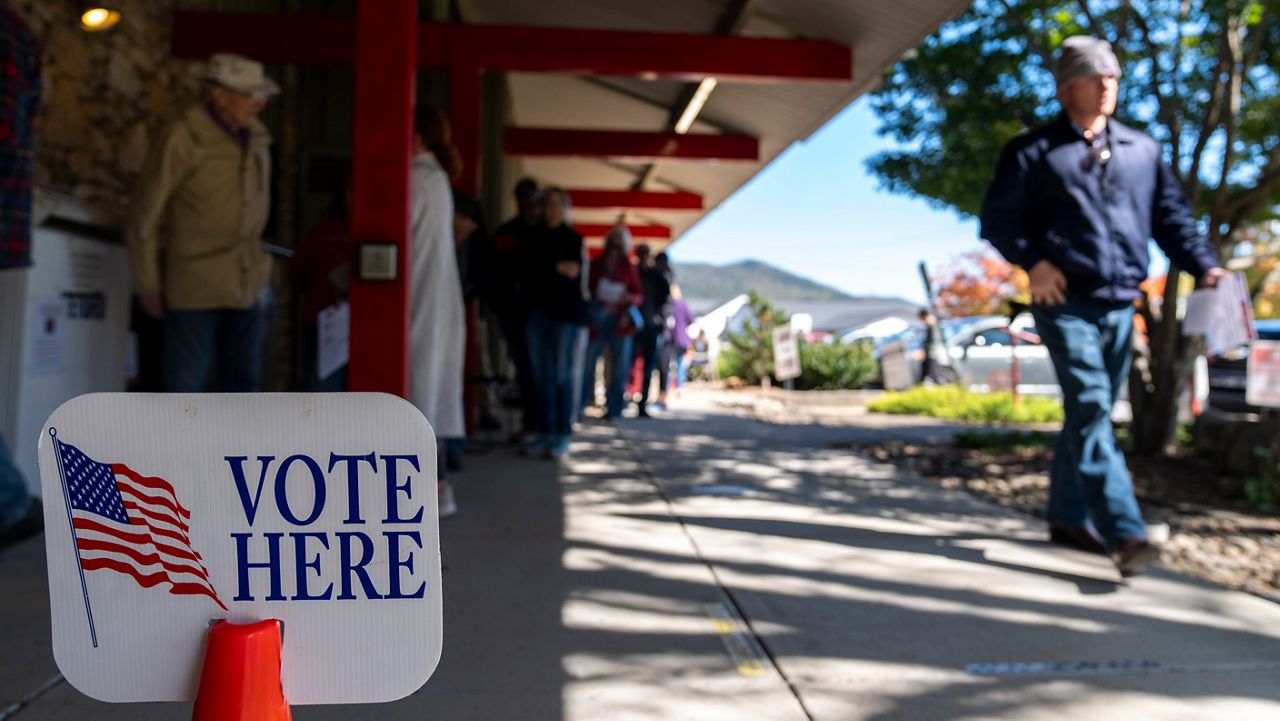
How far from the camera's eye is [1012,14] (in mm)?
7152

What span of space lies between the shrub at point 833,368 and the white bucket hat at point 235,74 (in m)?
13.8

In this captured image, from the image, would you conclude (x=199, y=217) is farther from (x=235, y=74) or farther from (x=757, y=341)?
(x=757, y=341)

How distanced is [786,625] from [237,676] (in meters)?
1.76

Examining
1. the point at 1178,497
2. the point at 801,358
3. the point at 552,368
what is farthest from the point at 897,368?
the point at 552,368

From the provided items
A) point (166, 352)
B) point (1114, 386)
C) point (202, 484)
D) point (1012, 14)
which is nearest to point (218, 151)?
point (166, 352)

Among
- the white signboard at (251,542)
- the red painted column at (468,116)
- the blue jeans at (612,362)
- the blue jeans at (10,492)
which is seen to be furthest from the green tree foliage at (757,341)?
the white signboard at (251,542)

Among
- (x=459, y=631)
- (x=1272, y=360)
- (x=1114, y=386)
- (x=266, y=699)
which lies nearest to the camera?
(x=266, y=699)

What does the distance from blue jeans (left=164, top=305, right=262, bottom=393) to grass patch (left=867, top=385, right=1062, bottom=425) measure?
9308mm

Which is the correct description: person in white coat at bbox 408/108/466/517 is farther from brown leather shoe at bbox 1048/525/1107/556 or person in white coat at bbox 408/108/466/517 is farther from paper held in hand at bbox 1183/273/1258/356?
paper held in hand at bbox 1183/273/1258/356

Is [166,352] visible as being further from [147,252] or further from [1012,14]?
[1012,14]

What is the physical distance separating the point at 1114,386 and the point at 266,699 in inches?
123

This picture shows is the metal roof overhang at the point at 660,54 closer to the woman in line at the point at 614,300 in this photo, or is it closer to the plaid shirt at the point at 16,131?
the woman in line at the point at 614,300

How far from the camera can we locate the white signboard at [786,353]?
50.7 feet

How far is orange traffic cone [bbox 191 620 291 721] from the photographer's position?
1345mm
